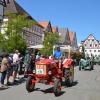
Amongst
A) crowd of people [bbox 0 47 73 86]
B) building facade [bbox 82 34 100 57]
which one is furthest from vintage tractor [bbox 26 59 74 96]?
building facade [bbox 82 34 100 57]

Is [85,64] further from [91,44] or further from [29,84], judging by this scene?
[91,44]

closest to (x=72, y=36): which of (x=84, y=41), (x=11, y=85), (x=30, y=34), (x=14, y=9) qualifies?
(x=84, y=41)

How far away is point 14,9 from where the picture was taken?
62531 mm

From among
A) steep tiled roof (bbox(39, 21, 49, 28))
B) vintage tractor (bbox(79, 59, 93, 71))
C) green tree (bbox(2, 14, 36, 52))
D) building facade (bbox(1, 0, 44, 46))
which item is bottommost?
vintage tractor (bbox(79, 59, 93, 71))

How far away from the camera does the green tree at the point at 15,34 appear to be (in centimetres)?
3372

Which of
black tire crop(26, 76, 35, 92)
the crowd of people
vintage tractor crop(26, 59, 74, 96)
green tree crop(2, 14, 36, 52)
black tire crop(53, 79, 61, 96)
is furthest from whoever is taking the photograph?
green tree crop(2, 14, 36, 52)

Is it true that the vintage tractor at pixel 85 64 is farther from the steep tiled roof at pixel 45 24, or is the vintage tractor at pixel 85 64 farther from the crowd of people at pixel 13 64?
the steep tiled roof at pixel 45 24

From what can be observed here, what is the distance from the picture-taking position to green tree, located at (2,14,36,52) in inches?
1328

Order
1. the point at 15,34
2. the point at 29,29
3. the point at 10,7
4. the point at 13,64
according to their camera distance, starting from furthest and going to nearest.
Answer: the point at 10,7 → the point at 29,29 → the point at 15,34 → the point at 13,64

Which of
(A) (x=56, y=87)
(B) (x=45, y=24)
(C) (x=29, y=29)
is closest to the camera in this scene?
(A) (x=56, y=87)

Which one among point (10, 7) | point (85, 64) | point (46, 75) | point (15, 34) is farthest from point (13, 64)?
point (10, 7)

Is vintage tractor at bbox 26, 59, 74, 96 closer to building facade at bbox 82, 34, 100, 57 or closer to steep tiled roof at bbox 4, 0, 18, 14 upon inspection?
steep tiled roof at bbox 4, 0, 18, 14

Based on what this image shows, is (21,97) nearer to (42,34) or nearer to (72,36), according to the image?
(42,34)

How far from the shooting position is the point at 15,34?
3400 centimetres
